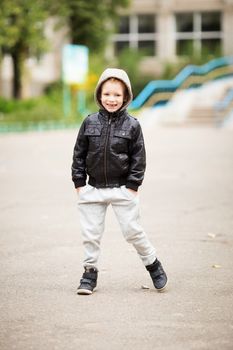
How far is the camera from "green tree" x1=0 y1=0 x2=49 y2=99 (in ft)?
86.3

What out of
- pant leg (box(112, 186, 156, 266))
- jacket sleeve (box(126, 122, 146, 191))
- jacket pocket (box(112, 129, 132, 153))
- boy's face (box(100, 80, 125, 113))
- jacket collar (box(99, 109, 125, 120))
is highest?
boy's face (box(100, 80, 125, 113))

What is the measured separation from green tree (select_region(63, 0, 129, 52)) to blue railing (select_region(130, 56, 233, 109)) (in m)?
3.01

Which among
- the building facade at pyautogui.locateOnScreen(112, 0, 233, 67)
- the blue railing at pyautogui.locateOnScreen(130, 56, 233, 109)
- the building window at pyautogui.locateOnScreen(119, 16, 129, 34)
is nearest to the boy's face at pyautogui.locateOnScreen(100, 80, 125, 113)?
the blue railing at pyautogui.locateOnScreen(130, 56, 233, 109)

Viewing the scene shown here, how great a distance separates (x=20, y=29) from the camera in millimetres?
28062

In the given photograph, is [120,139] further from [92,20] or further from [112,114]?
[92,20]

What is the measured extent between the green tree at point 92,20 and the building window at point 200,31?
29.4 ft

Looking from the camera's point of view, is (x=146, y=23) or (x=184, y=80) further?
(x=146, y=23)

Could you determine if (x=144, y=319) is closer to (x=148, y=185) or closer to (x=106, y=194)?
(x=106, y=194)

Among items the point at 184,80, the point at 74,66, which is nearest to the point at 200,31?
the point at 184,80

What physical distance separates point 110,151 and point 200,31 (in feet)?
131

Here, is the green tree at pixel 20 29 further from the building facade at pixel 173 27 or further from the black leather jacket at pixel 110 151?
the black leather jacket at pixel 110 151

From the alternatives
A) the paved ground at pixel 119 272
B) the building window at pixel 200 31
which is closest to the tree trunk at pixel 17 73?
the building window at pixel 200 31

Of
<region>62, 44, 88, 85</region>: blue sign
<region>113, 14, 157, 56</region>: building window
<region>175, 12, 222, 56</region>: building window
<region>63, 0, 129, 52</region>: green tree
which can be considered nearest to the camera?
<region>62, 44, 88, 85</region>: blue sign

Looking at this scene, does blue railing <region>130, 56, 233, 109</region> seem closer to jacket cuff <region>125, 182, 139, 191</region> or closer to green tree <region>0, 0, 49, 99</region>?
green tree <region>0, 0, 49, 99</region>
